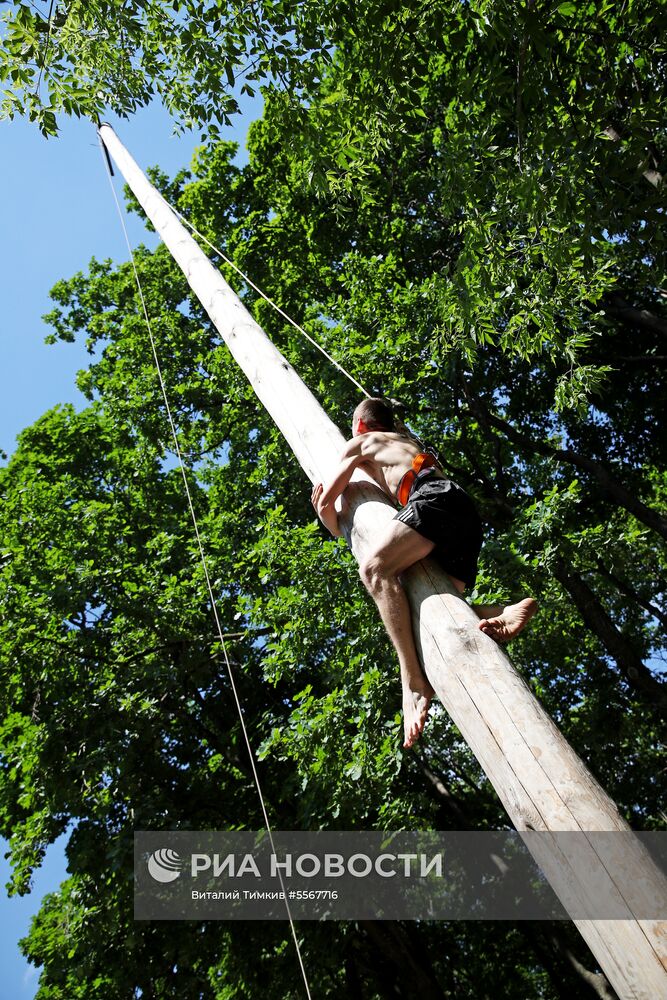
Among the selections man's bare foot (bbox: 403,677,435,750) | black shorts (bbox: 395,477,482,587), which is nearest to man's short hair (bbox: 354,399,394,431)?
black shorts (bbox: 395,477,482,587)

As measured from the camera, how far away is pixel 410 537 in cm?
234

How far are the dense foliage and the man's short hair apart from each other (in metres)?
2.01

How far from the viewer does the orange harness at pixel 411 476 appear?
2.95 metres

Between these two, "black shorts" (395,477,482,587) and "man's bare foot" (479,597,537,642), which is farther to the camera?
"black shorts" (395,477,482,587)

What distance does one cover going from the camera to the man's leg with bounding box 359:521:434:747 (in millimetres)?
2242

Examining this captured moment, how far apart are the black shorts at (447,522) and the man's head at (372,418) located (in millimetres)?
538

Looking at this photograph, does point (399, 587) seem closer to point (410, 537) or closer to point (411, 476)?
point (410, 537)

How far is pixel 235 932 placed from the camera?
9117mm

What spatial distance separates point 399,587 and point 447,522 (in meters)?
0.32

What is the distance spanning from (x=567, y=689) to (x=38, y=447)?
35.6 feet

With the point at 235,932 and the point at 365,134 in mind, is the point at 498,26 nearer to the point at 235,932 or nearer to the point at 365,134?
the point at 365,134

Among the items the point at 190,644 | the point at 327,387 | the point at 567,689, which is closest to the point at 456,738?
the point at 190,644

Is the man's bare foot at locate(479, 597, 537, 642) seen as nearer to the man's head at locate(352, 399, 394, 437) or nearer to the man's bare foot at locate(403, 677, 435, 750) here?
the man's bare foot at locate(403, 677, 435, 750)

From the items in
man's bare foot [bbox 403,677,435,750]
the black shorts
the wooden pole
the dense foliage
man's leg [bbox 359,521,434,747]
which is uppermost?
the dense foliage
